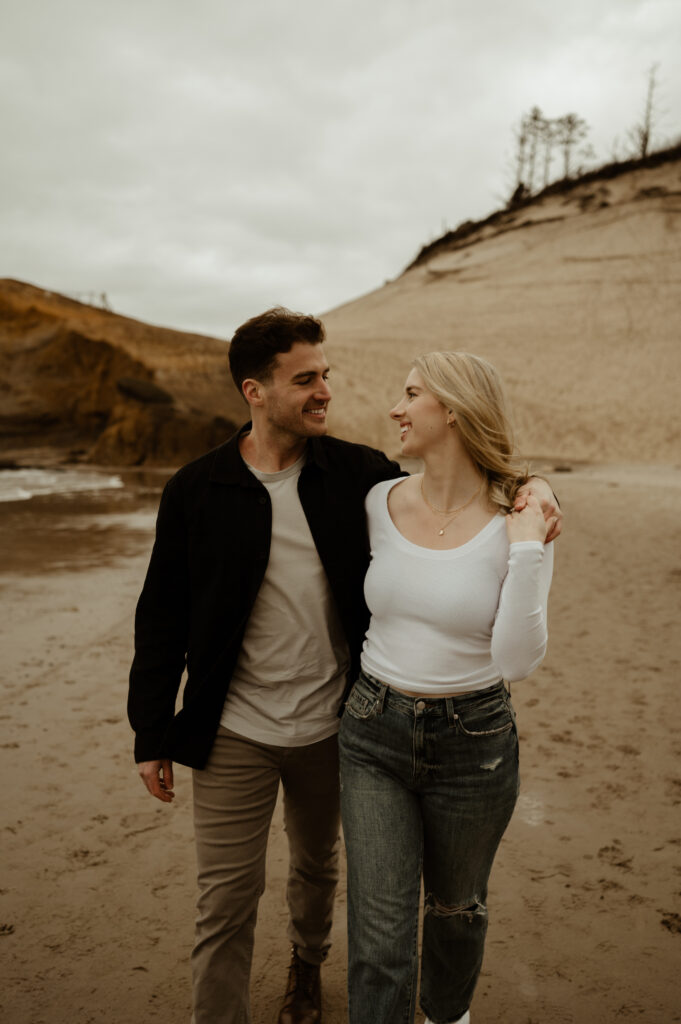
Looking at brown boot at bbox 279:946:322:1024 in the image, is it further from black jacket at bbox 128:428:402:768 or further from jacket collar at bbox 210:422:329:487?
jacket collar at bbox 210:422:329:487

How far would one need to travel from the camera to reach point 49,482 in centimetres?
2084

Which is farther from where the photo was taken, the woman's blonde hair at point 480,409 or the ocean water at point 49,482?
the ocean water at point 49,482

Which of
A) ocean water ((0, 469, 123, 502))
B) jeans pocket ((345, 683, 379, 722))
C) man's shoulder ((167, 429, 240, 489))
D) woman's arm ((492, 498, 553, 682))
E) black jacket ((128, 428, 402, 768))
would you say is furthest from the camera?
ocean water ((0, 469, 123, 502))

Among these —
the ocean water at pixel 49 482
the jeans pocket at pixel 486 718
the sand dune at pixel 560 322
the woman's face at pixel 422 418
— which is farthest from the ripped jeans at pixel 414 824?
the sand dune at pixel 560 322

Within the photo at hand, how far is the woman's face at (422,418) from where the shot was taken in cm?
224

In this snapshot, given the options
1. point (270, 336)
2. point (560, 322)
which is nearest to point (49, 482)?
point (270, 336)

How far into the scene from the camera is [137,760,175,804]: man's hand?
2.38 m

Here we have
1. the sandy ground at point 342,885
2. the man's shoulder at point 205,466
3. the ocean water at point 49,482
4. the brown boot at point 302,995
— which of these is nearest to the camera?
the man's shoulder at point 205,466

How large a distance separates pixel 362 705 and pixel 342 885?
1.92 metres

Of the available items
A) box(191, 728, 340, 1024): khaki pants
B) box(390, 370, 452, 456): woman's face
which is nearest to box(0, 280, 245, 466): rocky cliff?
box(191, 728, 340, 1024): khaki pants

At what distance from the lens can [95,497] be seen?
56.3ft

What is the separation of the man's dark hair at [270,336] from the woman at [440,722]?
0.41 m

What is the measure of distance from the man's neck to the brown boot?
165cm

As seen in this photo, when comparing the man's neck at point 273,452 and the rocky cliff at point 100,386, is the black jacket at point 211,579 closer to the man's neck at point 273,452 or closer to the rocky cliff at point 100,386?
the man's neck at point 273,452
